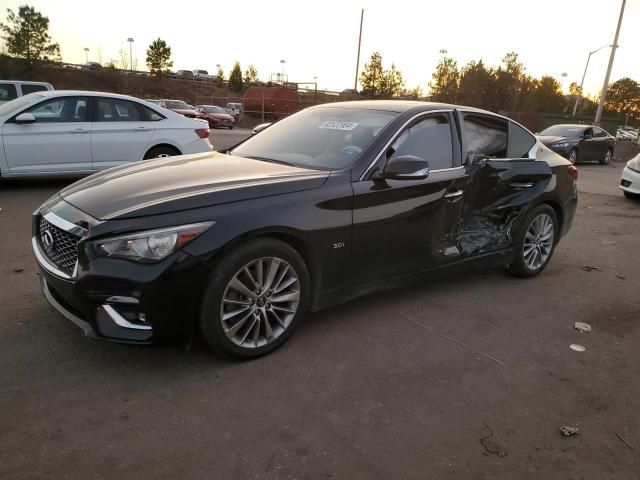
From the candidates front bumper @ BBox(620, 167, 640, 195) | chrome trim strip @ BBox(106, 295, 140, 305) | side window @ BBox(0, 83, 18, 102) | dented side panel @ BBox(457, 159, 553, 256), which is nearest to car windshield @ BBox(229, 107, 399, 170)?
dented side panel @ BBox(457, 159, 553, 256)

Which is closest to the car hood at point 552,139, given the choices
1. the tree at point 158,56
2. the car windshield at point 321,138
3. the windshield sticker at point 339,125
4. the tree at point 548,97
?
the car windshield at point 321,138

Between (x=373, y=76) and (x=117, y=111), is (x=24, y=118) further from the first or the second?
(x=373, y=76)

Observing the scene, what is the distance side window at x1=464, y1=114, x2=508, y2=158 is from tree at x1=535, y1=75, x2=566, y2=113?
56.8 m

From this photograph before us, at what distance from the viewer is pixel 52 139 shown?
25.6 ft

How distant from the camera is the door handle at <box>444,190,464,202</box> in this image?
4.20m

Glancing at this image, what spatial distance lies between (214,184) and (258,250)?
537mm

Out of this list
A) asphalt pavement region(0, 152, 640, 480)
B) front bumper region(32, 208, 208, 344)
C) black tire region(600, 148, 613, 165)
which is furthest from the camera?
black tire region(600, 148, 613, 165)

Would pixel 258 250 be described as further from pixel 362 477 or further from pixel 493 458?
pixel 493 458

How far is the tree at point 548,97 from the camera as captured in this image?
56.8 metres

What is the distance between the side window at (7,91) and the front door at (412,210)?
38.1 feet

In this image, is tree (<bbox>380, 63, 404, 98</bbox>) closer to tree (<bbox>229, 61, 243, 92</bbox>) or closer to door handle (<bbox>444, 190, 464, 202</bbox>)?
tree (<bbox>229, 61, 243, 92</bbox>)

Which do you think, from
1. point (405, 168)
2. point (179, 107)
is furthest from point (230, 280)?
point (179, 107)

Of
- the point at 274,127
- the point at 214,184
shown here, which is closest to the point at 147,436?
the point at 214,184

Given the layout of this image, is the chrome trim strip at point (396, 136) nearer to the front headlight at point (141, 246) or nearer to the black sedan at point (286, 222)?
the black sedan at point (286, 222)
